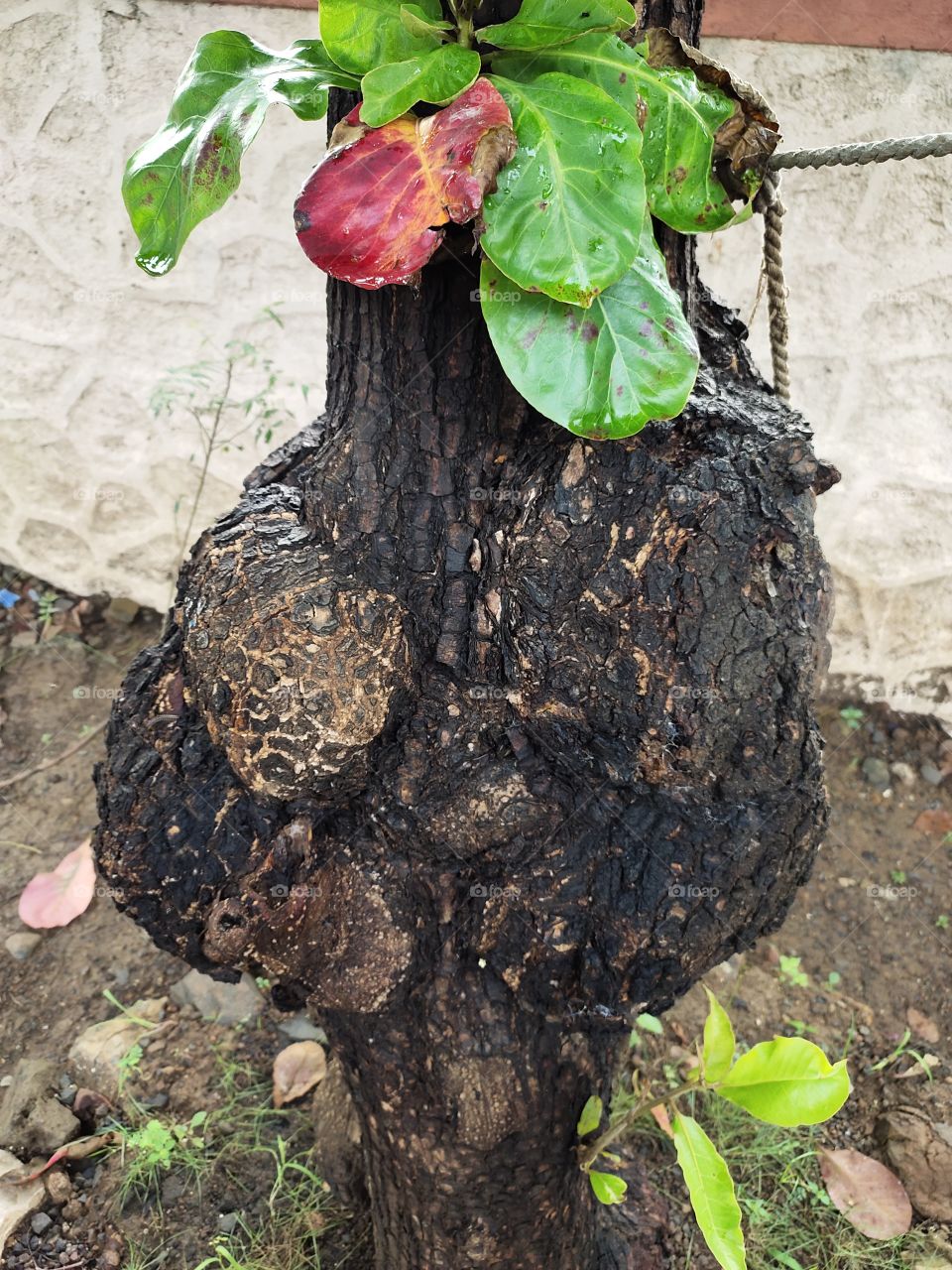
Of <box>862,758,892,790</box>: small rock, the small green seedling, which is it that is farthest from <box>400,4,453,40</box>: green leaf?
<box>862,758,892,790</box>: small rock

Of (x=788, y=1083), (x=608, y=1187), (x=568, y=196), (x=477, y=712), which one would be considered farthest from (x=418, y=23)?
(x=608, y=1187)

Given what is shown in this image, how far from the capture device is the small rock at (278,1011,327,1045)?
1.89 m

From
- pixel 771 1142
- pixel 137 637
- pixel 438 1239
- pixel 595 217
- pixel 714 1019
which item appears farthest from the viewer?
pixel 137 637

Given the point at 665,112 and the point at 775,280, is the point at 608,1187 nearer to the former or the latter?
the point at 775,280

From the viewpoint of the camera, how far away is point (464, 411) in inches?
39.0

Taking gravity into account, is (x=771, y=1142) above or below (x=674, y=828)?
below

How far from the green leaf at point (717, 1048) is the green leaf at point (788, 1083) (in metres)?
0.03

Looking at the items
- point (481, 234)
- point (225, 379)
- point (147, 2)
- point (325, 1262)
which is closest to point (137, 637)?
point (225, 379)

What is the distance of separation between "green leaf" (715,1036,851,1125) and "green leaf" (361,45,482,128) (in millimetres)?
1004

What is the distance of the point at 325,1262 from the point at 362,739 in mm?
1074

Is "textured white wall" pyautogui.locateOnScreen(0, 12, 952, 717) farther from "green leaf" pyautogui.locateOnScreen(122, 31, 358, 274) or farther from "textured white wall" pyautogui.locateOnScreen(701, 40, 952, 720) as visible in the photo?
"green leaf" pyautogui.locateOnScreen(122, 31, 358, 274)

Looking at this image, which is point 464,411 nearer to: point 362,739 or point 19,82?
point 362,739

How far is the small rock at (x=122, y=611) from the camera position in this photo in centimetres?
294

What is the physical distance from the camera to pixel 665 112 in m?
0.88
